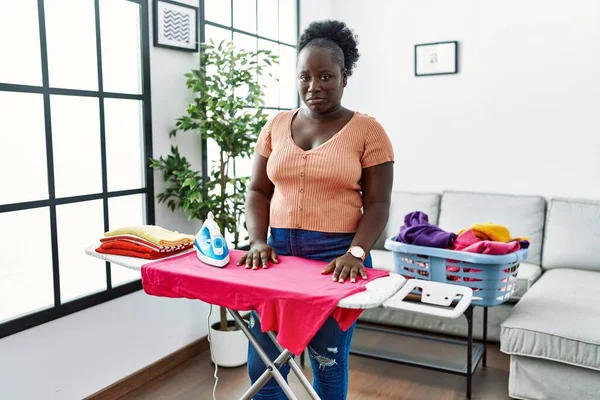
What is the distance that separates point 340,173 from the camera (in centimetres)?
162

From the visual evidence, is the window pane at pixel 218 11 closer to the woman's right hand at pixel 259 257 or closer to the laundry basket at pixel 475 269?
the laundry basket at pixel 475 269

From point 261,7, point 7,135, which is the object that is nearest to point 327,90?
point 7,135

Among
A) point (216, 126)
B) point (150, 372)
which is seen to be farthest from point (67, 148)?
point (150, 372)

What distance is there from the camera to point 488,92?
362 cm

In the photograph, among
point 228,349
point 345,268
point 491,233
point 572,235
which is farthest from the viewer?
point 572,235

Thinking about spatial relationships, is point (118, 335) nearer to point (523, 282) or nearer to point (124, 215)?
point (124, 215)

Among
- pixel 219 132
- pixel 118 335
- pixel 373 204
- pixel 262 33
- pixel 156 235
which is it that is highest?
pixel 262 33

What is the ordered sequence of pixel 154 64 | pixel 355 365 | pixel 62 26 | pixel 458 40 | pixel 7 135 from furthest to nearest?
1. pixel 458 40
2. pixel 355 365
3. pixel 154 64
4. pixel 62 26
5. pixel 7 135

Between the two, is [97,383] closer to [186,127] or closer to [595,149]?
[186,127]

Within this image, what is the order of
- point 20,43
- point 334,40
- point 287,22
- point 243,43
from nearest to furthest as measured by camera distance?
point 334,40 < point 20,43 < point 243,43 < point 287,22

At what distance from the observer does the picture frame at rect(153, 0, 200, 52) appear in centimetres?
265

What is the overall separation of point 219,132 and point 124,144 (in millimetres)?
425

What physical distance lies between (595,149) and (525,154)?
0.38 metres

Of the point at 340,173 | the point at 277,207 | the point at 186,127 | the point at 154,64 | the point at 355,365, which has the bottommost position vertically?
the point at 355,365
